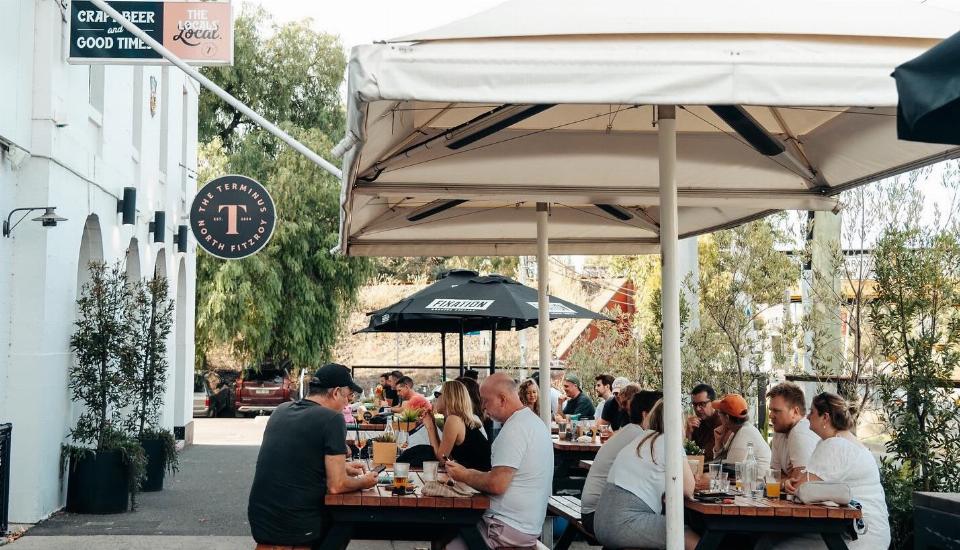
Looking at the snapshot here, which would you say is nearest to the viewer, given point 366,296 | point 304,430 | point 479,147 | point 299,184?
point 304,430

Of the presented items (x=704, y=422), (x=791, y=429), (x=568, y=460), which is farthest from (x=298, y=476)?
(x=568, y=460)

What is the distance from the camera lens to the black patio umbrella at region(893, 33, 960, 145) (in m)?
2.83

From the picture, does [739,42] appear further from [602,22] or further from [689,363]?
[689,363]

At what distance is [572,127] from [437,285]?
6152 millimetres

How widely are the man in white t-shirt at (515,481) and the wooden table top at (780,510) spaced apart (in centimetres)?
88

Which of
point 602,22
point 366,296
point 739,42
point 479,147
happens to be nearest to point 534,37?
point 602,22

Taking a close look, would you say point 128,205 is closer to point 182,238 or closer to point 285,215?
point 182,238

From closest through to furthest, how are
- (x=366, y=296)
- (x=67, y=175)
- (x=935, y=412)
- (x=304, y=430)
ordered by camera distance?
1. (x=304, y=430)
2. (x=935, y=412)
3. (x=67, y=175)
4. (x=366, y=296)

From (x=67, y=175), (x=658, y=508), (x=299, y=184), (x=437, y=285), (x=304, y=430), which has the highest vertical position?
(x=299, y=184)

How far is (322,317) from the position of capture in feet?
92.4

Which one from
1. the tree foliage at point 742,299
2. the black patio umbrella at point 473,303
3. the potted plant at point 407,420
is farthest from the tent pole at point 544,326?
the tree foliage at point 742,299

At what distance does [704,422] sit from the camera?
8688mm

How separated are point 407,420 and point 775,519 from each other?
3.81m

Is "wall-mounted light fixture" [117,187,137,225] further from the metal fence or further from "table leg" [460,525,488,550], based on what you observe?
"table leg" [460,525,488,550]
